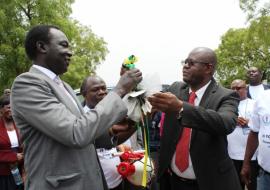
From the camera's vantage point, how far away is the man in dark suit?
3144 mm

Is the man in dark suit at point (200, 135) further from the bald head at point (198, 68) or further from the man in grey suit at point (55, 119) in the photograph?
the man in grey suit at point (55, 119)

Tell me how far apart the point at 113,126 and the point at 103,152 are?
132cm

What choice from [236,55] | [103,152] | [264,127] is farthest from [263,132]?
[236,55]

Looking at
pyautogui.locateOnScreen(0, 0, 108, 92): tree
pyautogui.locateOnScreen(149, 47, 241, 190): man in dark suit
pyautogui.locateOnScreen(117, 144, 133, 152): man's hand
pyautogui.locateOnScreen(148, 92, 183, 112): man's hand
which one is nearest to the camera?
pyautogui.locateOnScreen(148, 92, 183, 112): man's hand

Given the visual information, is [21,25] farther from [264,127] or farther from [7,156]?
[264,127]

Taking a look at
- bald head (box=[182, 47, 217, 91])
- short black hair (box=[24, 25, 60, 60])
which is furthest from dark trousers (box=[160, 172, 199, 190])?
short black hair (box=[24, 25, 60, 60])

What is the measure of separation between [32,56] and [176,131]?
1493mm

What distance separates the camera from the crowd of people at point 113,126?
89.7 inches

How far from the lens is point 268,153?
13.5 feet

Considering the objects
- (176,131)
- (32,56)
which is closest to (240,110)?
(176,131)

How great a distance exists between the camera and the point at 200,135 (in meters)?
3.38

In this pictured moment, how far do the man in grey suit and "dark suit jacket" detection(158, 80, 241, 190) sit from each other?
84cm

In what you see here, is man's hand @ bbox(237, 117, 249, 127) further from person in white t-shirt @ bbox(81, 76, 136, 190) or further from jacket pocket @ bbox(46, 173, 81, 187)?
jacket pocket @ bbox(46, 173, 81, 187)

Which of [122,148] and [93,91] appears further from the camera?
[93,91]
